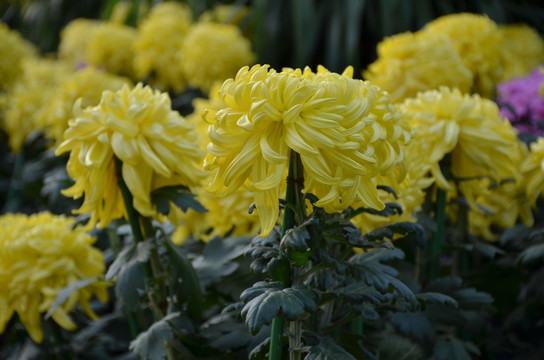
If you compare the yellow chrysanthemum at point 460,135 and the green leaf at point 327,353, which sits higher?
the yellow chrysanthemum at point 460,135

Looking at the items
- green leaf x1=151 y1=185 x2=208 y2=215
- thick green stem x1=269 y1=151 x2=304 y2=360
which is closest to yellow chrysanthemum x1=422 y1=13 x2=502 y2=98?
green leaf x1=151 y1=185 x2=208 y2=215

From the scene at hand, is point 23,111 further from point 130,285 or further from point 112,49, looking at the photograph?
point 130,285

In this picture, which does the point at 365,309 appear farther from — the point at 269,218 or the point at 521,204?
the point at 521,204

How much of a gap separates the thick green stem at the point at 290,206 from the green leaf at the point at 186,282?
1.01 feet

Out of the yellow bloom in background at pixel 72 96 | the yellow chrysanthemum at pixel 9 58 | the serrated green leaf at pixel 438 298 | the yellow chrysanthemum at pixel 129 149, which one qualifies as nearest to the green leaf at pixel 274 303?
the serrated green leaf at pixel 438 298

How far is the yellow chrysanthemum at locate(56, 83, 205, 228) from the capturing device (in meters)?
1.02

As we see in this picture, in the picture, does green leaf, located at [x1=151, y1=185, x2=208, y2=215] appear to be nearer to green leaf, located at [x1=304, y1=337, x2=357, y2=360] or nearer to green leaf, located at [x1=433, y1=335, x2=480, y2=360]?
green leaf, located at [x1=304, y1=337, x2=357, y2=360]

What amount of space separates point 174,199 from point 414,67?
0.89 meters

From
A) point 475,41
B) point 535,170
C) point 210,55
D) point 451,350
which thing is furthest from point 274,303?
point 210,55

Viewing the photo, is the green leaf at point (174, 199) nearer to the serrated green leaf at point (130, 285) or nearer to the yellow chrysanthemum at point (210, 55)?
the serrated green leaf at point (130, 285)

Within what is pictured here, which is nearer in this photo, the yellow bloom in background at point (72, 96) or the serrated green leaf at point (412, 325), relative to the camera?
the serrated green leaf at point (412, 325)

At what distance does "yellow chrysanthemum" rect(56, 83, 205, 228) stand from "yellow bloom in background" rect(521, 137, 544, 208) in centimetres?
71

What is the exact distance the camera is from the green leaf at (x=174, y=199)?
103cm

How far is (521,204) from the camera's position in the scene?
1405 mm
